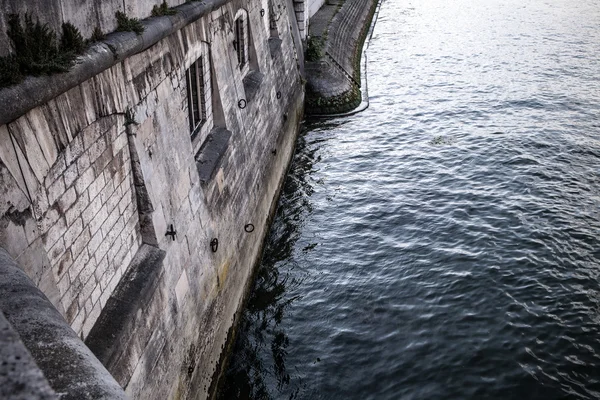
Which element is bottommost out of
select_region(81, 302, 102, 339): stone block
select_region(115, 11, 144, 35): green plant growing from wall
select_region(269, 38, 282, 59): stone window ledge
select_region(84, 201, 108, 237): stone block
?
select_region(269, 38, 282, 59): stone window ledge

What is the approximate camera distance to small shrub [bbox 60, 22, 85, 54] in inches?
233

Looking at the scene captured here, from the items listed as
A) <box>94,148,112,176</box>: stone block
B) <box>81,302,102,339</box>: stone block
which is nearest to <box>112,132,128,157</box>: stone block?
<box>94,148,112,176</box>: stone block

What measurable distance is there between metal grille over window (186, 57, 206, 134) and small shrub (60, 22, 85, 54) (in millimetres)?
4448

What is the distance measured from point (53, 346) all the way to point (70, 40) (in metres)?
3.52

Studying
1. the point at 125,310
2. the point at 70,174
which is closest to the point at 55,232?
the point at 70,174

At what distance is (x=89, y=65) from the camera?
5.98 metres

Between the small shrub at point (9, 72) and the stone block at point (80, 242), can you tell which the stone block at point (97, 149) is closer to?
the stone block at point (80, 242)

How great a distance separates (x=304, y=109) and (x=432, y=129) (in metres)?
4.85

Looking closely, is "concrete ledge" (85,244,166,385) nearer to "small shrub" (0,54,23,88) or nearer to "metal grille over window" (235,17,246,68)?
"small shrub" (0,54,23,88)

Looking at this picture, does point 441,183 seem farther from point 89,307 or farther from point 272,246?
point 89,307

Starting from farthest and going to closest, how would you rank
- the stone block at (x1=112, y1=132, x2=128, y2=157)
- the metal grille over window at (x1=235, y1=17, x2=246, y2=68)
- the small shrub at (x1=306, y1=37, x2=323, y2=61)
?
the small shrub at (x1=306, y1=37, x2=323, y2=61)
the metal grille over window at (x1=235, y1=17, x2=246, y2=68)
the stone block at (x1=112, y1=132, x2=128, y2=157)

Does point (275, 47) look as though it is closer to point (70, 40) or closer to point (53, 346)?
point (70, 40)

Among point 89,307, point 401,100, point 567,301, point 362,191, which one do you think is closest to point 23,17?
point 89,307

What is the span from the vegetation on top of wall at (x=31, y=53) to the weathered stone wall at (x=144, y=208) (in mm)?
353
